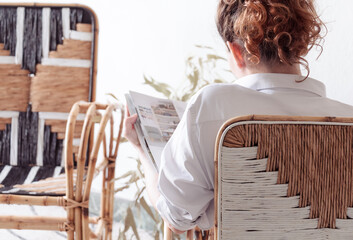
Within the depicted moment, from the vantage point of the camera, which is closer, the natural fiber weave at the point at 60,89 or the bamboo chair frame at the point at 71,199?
the bamboo chair frame at the point at 71,199

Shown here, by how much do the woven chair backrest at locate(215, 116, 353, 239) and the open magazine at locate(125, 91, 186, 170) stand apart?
1.14ft

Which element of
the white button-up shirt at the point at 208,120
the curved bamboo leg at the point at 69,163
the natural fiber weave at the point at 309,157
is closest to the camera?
the natural fiber weave at the point at 309,157

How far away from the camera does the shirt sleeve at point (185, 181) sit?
0.76 m

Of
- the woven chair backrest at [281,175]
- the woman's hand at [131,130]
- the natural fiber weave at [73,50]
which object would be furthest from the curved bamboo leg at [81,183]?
the woven chair backrest at [281,175]

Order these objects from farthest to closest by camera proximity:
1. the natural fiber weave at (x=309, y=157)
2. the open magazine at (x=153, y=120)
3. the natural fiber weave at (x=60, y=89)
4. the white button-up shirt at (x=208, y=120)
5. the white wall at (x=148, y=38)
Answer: the white wall at (x=148, y=38), the natural fiber weave at (x=60, y=89), the open magazine at (x=153, y=120), the white button-up shirt at (x=208, y=120), the natural fiber weave at (x=309, y=157)

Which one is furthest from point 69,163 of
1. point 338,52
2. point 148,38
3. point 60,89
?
point 148,38

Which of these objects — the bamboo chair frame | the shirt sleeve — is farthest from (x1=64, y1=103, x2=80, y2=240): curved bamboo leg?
the shirt sleeve

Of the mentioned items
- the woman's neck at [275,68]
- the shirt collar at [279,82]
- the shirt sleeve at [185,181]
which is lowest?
the shirt sleeve at [185,181]

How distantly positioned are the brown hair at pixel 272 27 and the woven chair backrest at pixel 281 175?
210 millimetres

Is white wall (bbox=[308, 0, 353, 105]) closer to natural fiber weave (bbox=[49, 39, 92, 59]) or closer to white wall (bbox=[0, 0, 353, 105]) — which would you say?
white wall (bbox=[0, 0, 353, 105])

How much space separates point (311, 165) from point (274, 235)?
115 millimetres

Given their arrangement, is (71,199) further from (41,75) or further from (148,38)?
(148,38)

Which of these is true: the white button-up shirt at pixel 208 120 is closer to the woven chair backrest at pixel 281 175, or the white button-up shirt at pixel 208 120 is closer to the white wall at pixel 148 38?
the woven chair backrest at pixel 281 175

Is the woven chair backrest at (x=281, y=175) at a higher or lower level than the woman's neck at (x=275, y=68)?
lower
